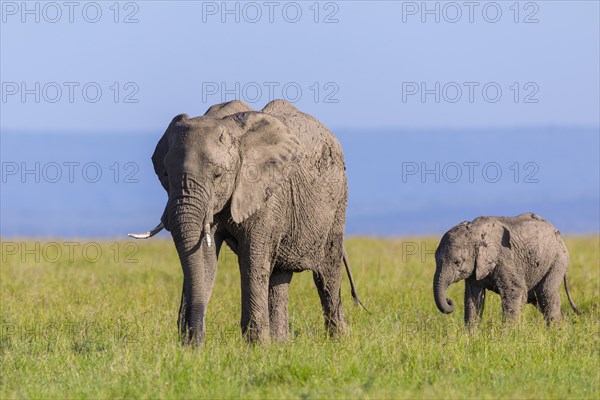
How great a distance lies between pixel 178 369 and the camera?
29.5 feet

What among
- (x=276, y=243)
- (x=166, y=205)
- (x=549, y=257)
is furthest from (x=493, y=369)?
(x=549, y=257)

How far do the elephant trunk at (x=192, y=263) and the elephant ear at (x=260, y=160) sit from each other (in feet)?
1.75

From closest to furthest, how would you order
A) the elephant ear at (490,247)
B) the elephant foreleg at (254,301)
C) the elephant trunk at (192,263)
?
the elephant trunk at (192,263), the elephant foreleg at (254,301), the elephant ear at (490,247)

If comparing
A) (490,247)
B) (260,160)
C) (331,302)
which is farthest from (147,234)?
(490,247)

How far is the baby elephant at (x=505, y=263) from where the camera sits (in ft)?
42.2

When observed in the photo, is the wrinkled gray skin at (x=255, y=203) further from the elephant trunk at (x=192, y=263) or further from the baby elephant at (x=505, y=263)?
the baby elephant at (x=505, y=263)

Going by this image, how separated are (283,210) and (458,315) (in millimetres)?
4630

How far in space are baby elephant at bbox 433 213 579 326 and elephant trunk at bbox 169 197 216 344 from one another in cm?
354

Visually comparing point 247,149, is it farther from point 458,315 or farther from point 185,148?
point 458,315

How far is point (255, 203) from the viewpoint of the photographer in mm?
10102

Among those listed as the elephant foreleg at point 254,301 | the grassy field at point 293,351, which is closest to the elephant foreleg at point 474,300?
the grassy field at point 293,351

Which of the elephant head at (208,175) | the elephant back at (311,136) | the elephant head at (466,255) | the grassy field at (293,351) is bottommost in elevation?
the grassy field at (293,351)

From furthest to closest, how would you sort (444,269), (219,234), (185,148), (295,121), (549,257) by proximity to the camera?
(549,257) → (444,269) → (295,121) → (219,234) → (185,148)

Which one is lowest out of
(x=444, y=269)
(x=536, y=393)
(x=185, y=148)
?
(x=536, y=393)
